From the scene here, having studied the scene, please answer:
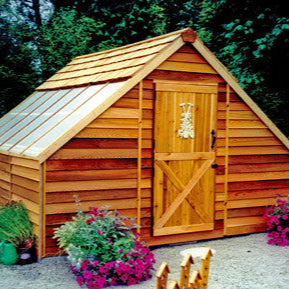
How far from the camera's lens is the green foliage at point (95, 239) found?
6164mm

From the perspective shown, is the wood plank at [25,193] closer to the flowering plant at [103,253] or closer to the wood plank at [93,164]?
the wood plank at [93,164]

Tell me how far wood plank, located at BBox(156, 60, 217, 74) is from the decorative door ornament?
594 mm

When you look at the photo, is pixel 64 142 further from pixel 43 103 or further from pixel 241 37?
pixel 241 37

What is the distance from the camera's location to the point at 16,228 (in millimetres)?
6887

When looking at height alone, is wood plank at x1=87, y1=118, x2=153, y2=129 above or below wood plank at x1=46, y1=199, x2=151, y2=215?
above

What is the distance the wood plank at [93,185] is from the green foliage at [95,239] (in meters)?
0.56

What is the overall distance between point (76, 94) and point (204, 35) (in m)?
10.2

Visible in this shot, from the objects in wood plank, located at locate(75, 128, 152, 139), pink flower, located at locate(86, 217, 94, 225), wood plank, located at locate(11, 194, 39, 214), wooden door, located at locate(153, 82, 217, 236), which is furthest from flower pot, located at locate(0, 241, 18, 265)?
wooden door, located at locate(153, 82, 217, 236)

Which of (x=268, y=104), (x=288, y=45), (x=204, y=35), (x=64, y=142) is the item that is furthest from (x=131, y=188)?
(x=204, y=35)

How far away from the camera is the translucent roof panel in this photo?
281 inches

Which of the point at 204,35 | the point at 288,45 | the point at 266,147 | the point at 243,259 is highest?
the point at 204,35

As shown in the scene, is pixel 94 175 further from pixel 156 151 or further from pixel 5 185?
pixel 5 185

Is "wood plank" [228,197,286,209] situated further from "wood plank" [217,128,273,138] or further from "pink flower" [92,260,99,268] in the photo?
"pink flower" [92,260,99,268]

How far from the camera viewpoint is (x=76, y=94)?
8430mm
